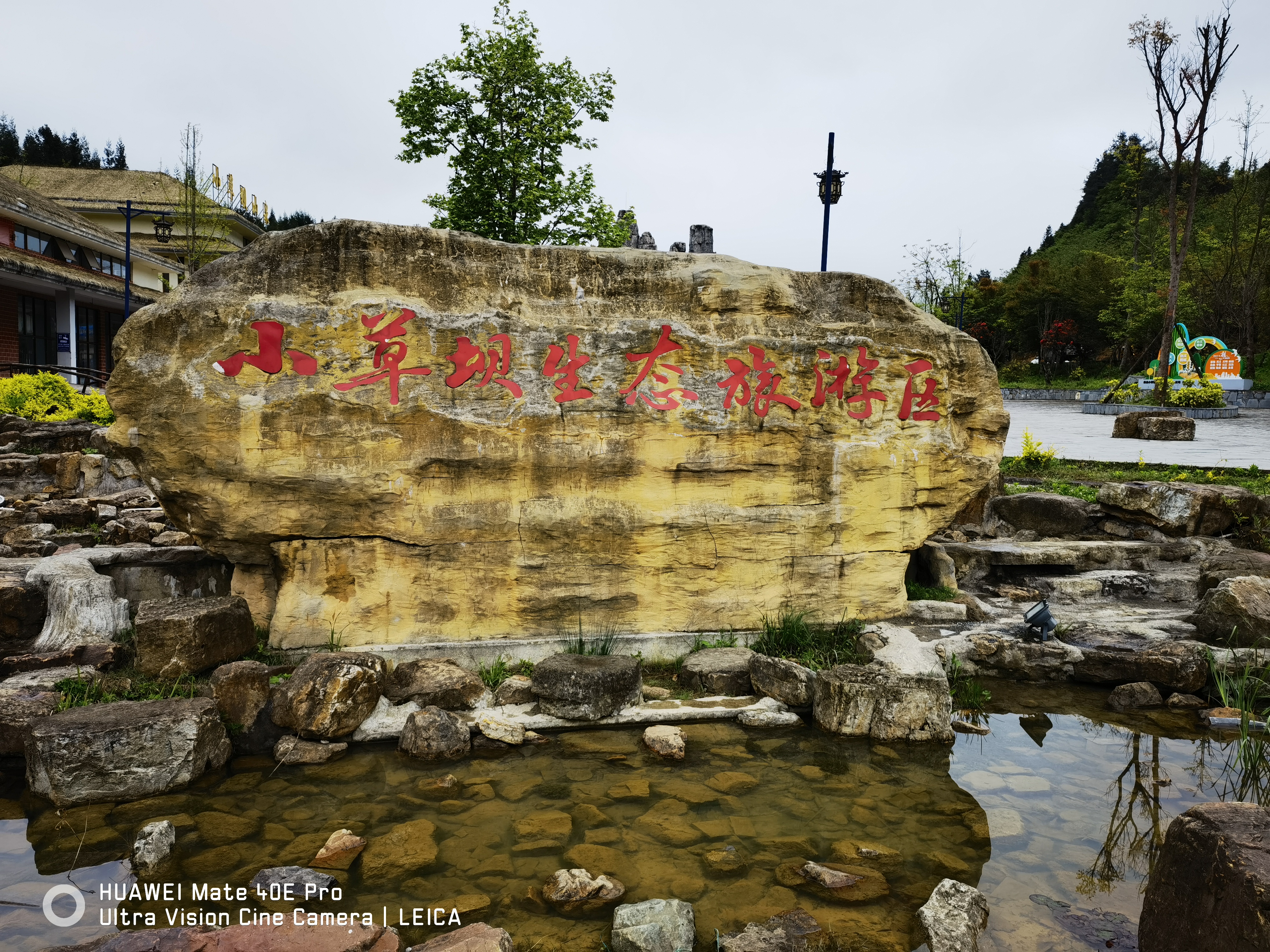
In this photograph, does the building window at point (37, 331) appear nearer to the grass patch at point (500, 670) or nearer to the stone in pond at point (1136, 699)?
the grass patch at point (500, 670)

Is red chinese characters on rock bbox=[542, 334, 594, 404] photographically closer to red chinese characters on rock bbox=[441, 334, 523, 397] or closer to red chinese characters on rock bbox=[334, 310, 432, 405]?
red chinese characters on rock bbox=[441, 334, 523, 397]

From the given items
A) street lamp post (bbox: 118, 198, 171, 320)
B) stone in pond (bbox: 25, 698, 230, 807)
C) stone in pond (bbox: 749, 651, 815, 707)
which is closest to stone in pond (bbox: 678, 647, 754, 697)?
stone in pond (bbox: 749, 651, 815, 707)

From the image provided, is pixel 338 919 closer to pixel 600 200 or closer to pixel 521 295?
pixel 521 295

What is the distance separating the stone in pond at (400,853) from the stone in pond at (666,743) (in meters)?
1.40

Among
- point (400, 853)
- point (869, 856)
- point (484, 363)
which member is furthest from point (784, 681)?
point (484, 363)

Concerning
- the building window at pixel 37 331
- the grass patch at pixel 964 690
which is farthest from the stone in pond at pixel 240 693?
the building window at pixel 37 331

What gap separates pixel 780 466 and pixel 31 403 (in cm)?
1264

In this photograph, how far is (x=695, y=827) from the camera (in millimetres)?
3916

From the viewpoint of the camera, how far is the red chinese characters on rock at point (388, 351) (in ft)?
17.5

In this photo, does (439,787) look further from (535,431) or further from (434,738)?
(535,431)

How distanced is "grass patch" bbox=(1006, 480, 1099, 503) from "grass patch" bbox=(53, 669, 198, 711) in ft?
28.4

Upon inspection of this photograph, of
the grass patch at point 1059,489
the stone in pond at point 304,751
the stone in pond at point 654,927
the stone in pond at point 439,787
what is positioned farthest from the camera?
the grass patch at point 1059,489

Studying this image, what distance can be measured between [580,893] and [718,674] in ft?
7.56

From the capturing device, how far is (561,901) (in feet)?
10.7
